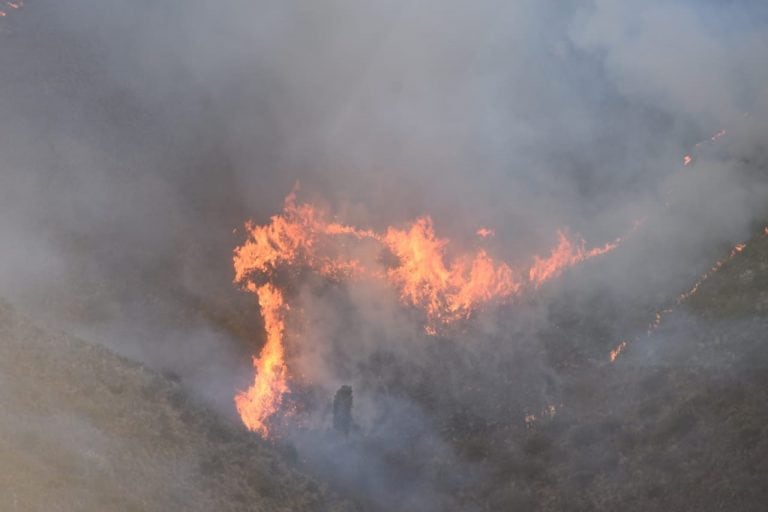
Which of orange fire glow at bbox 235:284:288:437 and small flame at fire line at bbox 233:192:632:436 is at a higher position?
small flame at fire line at bbox 233:192:632:436

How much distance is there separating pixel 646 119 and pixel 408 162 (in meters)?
13.5

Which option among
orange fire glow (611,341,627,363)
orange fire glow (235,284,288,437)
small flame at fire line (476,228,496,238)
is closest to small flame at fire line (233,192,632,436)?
orange fire glow (235,284,288,437)

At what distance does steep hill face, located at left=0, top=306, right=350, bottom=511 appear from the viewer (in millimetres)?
17594

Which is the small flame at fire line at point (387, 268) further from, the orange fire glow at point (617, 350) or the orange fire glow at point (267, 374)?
the orange fire glow at point (617, 350)

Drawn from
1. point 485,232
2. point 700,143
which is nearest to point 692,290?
point 700,143

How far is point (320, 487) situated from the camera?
24.4 metres

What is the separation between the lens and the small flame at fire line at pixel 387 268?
34906mm

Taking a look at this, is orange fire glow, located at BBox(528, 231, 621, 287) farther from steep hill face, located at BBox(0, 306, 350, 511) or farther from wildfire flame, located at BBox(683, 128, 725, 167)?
steep hill face, located at BBox(0, 306, 350, 511)

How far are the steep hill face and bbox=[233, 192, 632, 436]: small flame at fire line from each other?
947 cm

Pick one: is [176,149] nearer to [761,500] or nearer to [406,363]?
[406,363]

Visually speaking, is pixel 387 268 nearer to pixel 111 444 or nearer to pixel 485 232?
pixel 485 232

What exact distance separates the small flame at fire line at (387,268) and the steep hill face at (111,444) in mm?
9466

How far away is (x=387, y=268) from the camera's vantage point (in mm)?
36656

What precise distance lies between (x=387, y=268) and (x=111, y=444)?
18.9 metres
